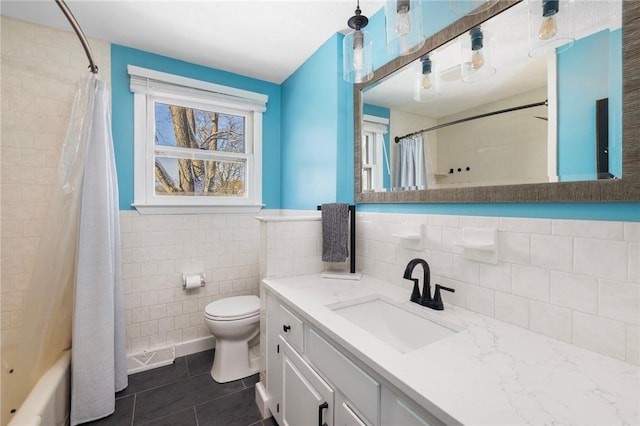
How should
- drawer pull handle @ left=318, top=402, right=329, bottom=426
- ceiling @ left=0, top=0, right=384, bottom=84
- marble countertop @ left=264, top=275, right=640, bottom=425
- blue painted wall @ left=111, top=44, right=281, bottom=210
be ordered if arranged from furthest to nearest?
blue painted wall @ left=111, top=44, right=281, bottom=210
ceiling @ left=0, top=0, right=384, bottom=84
drawer pull handle @ left=318, top=402, right=329, bottom=426
marble countertop @ left=264, top=275, right=640, bottom=425

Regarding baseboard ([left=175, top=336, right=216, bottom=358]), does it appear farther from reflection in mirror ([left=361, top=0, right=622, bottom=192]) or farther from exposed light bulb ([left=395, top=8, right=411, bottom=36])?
exposed light bulb ([left=395, top=8, right=411, bottom=36])

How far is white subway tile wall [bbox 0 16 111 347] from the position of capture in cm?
173

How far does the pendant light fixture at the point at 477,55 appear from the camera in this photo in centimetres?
114

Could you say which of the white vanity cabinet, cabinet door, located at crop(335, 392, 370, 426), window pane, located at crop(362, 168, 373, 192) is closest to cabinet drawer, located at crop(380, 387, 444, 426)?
the white vanity cabinet

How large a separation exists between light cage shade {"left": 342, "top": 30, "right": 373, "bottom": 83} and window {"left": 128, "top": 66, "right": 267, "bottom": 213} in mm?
1572

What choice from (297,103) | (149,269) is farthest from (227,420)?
(297,103)

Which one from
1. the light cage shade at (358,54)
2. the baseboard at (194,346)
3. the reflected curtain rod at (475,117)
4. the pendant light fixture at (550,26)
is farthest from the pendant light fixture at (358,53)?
the baseboard at (194,346)

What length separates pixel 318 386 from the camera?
106 cm

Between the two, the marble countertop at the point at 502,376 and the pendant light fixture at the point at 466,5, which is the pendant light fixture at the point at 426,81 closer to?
the pendant light fixture at the point at 466,5

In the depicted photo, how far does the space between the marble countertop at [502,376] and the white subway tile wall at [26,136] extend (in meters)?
2.05

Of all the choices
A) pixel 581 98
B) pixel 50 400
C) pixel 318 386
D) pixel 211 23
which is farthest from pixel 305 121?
pixel 50 400

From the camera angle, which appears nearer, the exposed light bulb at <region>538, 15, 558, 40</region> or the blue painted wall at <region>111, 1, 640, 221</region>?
the exposed light bulb at <region>538, 15, 558, 40</region>

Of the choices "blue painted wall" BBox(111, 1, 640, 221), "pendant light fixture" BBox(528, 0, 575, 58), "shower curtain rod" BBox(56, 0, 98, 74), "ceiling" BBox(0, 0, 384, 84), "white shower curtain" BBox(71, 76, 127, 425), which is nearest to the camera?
"pendant light fixture" BBox(528, 0, 575, 58)

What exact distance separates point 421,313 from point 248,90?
2.39 metres
